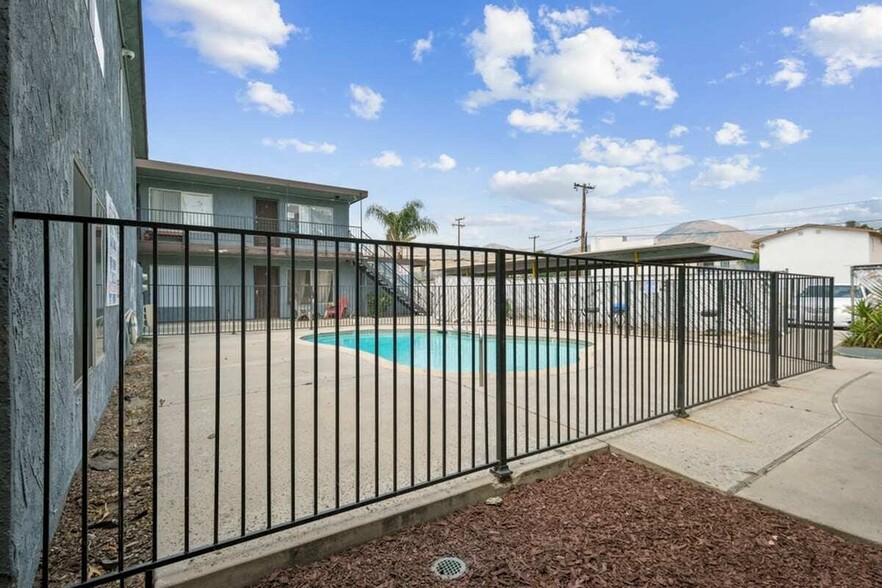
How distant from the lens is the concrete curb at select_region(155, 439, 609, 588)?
1.94m

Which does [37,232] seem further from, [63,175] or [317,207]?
[317,207]

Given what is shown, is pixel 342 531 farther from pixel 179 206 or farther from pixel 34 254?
pixel 179 206

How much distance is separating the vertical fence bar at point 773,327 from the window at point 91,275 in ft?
23.9

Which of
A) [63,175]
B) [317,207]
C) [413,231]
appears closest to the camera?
[63,175]

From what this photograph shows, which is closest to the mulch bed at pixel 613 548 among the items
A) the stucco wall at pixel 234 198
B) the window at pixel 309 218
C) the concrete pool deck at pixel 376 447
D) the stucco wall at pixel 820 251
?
the concrete pool deck at pixel 376 447

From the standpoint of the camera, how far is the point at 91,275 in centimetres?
365

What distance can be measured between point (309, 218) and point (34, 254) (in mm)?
17997

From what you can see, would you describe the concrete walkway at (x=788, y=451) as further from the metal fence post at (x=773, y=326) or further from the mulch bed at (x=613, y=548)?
the metal fence post at (x=773, y=326)

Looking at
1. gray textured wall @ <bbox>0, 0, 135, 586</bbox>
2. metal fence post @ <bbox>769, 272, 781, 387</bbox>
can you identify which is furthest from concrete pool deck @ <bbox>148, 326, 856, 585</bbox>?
gray textured wall @ <bbox>0, 0, 135, 586</bbox>

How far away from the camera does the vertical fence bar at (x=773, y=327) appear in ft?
18.7

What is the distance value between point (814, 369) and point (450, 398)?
623cm

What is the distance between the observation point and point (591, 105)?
1806 centimetres

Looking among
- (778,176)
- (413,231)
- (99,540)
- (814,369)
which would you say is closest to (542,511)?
(99,540)

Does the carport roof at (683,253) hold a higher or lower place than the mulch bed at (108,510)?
higher
